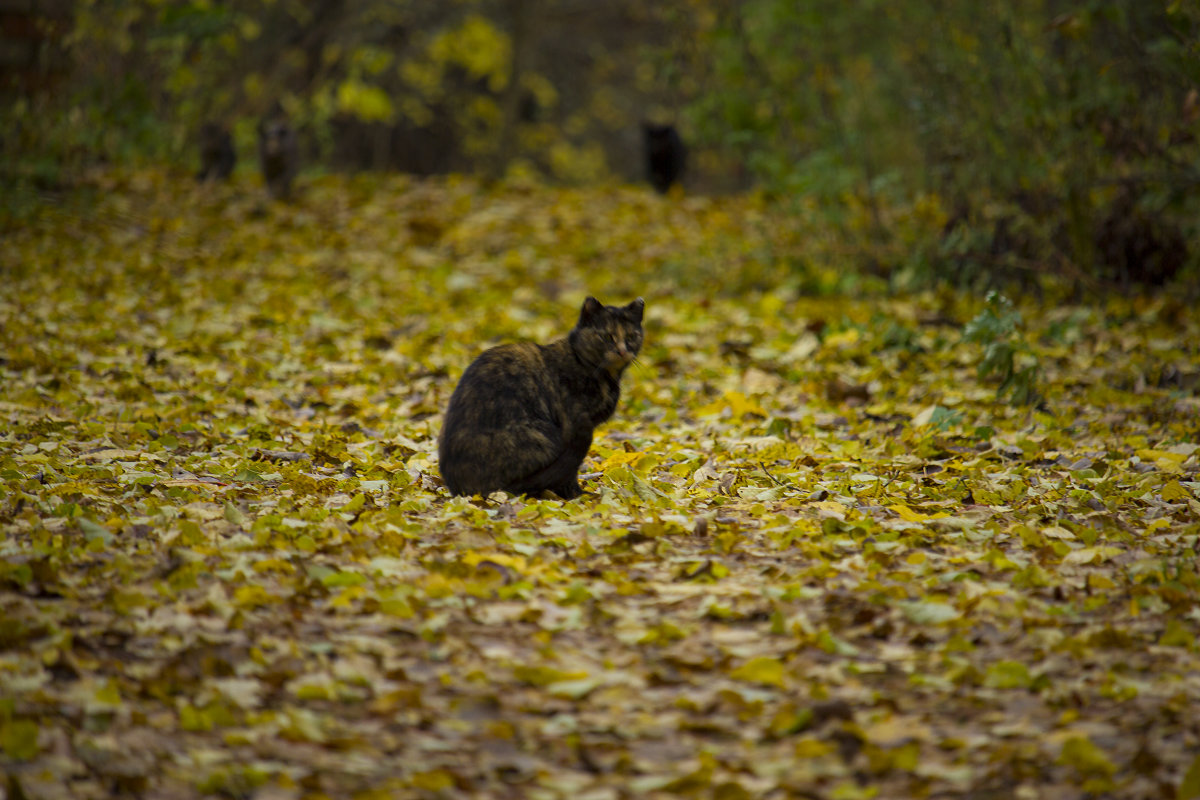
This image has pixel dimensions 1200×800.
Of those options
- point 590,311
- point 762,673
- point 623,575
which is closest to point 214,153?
point 590,311

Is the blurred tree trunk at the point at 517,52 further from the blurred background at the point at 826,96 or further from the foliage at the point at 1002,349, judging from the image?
the foliage at the point at 1002,349

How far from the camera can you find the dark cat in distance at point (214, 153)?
11.8 meters

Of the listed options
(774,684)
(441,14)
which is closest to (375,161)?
(441,14)

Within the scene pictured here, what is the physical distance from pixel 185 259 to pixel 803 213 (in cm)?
565

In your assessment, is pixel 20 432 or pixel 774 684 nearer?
pixel 774 684

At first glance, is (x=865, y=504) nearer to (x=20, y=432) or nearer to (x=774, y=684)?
(x=774, y=684)

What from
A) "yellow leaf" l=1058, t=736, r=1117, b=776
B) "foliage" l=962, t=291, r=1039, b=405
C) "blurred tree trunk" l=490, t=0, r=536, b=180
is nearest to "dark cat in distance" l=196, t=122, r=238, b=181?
"blurred tree trunk" l=490, t=0, r=536, b=180

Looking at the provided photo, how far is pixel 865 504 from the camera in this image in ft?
14.9

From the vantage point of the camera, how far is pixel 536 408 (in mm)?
4512

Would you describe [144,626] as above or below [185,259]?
below

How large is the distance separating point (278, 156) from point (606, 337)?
26.4 ft

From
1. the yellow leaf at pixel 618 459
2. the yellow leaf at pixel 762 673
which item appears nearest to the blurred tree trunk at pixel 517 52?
the yellow leaf at pixel 618 459

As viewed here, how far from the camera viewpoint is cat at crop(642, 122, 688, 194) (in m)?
13.3

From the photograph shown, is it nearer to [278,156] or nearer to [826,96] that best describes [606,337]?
[826,96]
